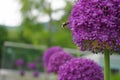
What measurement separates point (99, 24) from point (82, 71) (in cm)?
101

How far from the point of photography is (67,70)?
177 inches

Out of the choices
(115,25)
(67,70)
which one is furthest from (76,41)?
(67,70)

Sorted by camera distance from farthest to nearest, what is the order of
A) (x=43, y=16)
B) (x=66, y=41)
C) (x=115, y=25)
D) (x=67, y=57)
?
(x=66, y=41)
(x=43, y=16)
(x=67, y=57)
(x=115, y=25)

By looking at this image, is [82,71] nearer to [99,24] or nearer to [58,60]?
[99,24]

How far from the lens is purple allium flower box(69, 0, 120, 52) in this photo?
3.36 meters

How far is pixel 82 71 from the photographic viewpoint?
4297 millimetres

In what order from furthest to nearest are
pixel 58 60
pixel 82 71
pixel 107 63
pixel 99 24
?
pixel 58 60 < pixel 82 71 < pixel 107 63 < pixel 99 24

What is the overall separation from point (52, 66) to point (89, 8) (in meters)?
3.85

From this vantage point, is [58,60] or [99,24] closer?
[99,24]

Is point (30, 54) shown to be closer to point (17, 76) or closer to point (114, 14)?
point (17, 76)

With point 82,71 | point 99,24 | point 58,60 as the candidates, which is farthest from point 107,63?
A: point 58,60

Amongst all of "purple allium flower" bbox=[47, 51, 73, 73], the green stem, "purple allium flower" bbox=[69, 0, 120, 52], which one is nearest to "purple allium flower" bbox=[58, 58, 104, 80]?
the green stem

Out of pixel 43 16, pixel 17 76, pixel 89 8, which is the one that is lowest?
pixel 17 76

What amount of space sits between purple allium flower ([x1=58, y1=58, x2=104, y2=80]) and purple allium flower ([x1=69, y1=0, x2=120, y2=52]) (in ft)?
2.59
